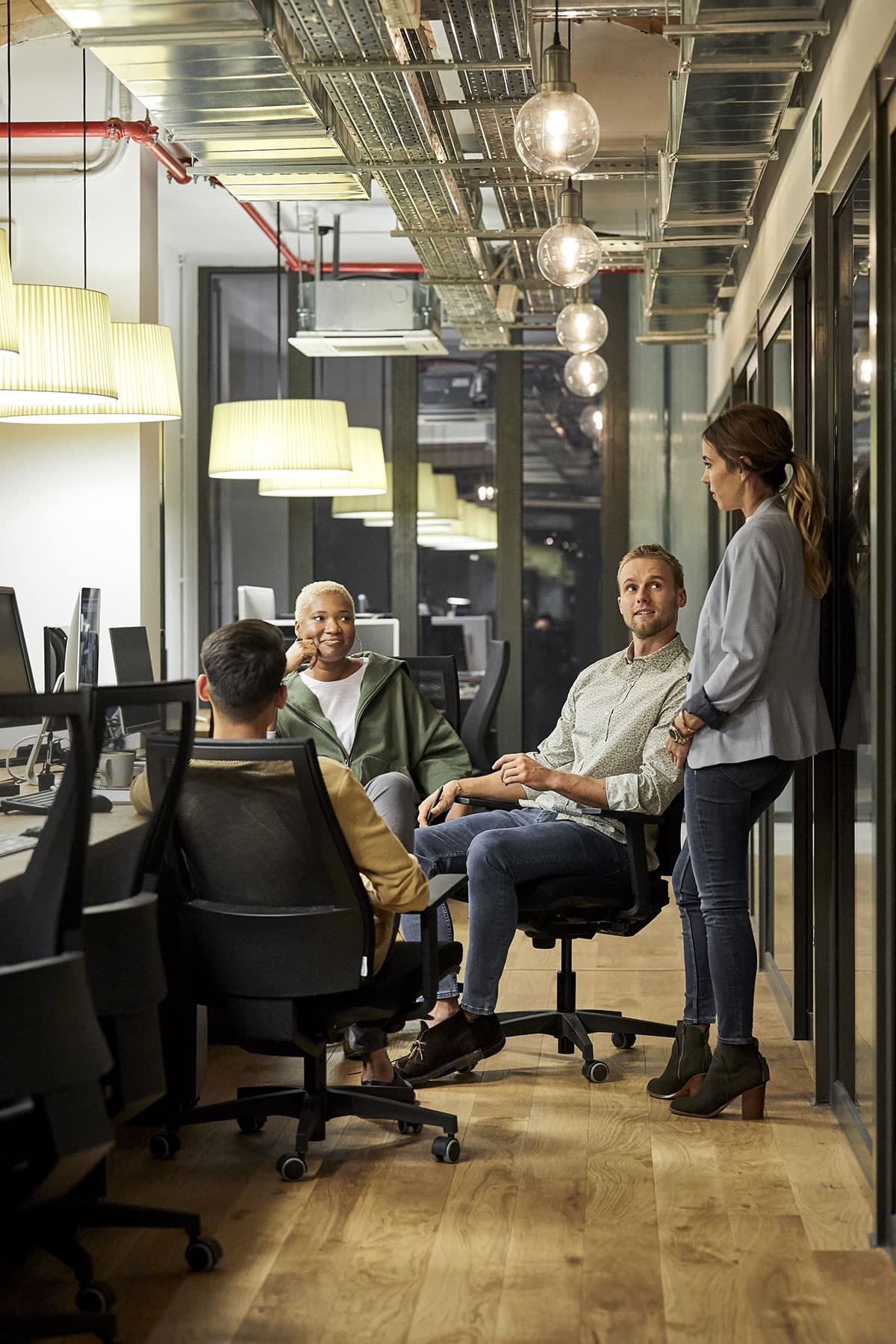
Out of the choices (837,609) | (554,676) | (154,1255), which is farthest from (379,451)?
(154,1255)

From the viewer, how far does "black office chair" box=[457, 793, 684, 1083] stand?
3.74 m

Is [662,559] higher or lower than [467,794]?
higher

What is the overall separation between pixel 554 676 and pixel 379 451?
2.13 m

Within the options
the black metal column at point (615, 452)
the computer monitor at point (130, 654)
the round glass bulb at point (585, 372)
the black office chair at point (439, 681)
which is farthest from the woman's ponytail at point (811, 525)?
the black metal column at point (615, 452)

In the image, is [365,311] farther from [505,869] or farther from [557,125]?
[505,869]

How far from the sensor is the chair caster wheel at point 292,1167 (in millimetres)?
3094

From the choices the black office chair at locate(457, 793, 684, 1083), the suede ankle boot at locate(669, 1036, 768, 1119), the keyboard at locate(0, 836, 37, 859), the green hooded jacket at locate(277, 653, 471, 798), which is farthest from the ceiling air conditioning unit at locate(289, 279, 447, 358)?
the keyboard at locate(0, 836, 37, 859)

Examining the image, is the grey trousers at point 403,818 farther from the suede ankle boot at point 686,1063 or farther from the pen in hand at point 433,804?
the suede ankle boot at point 686,1063

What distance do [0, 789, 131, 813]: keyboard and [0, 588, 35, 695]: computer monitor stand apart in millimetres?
1515

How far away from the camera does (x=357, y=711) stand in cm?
443

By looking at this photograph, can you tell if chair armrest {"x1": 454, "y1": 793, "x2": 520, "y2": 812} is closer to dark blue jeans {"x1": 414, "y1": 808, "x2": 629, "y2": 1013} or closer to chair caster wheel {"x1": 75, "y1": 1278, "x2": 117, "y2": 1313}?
dark blue jeans {"x1": 414, "y1": 808, "x2": 629, "y2": 1013}

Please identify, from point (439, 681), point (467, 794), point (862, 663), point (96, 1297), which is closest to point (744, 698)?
point (862, 663)

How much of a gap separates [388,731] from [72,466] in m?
3.24

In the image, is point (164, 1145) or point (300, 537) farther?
point (300, 537)
